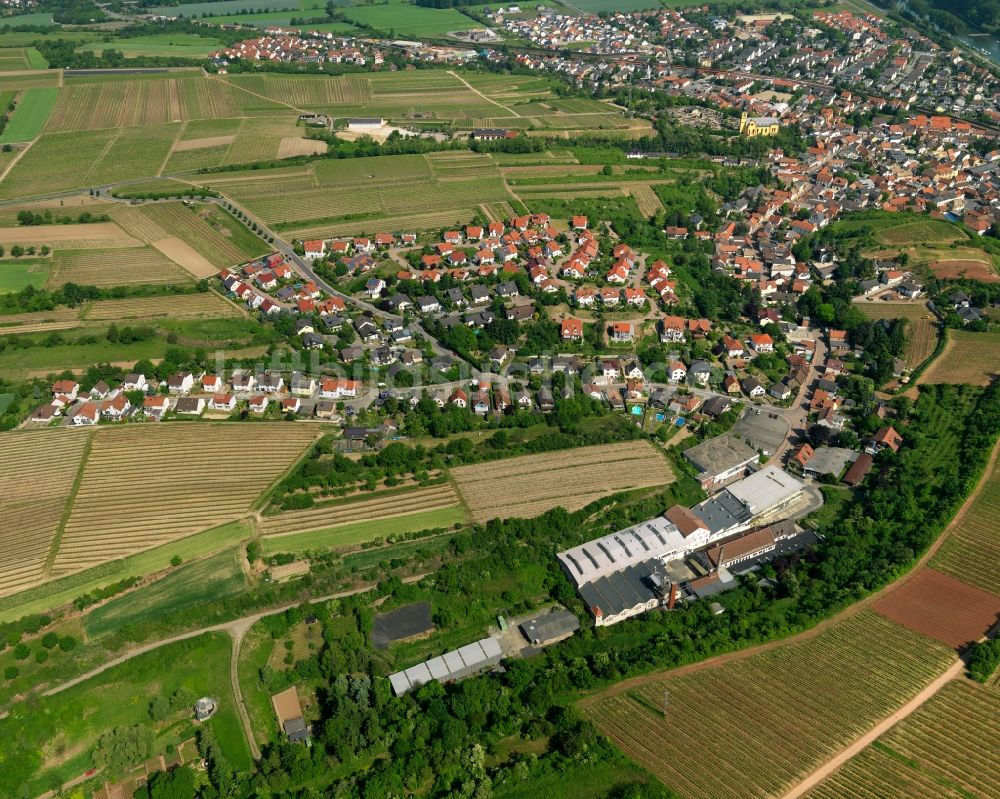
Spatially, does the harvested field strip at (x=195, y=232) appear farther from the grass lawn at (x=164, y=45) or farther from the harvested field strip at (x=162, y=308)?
the grass lawn at (x=164, y=45)

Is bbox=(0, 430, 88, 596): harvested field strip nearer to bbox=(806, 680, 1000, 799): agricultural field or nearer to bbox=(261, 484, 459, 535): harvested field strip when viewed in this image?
bbox=(261, 484, 459, 535): harvested field strip

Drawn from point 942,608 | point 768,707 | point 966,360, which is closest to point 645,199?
point 966,360

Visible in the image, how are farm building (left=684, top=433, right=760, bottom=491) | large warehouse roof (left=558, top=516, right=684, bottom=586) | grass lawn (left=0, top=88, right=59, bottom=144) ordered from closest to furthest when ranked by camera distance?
large warehouse roof (left=558, top=516, right=684, bottom=586), farm building (left=684, top=433, right=760, bottom=491), grass lawn (left=0, top=88, right=59, bottom=144)

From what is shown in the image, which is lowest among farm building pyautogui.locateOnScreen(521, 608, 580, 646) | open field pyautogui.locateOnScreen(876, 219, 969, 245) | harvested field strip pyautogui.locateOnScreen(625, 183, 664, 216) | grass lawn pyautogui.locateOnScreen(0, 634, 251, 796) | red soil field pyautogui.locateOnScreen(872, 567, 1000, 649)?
grass lawn pyautogui.locateOnScreen(0, 634, 251, 796)

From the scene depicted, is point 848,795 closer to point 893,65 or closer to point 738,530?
point 738,530

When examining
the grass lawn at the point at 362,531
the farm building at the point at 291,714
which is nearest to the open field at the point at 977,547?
the grass lawn at the point at 362,531

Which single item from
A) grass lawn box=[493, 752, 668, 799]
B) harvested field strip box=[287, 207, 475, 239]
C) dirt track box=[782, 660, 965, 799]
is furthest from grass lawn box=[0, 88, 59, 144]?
dirt track box=[782, 660, 965, 799]

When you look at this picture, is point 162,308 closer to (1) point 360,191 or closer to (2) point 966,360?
(1) point 360,191
